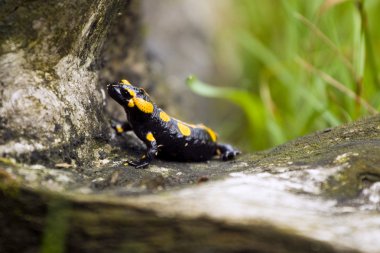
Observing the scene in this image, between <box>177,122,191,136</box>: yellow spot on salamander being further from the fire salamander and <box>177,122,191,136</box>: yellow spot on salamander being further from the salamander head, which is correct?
the salamander head

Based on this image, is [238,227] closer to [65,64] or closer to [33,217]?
[33,217]

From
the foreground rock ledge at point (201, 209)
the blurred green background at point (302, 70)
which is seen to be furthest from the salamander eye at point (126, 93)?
the foreground rock ledge at point (201, 209)

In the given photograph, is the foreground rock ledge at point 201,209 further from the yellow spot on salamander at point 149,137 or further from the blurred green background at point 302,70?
the blurred green background at point 302,70

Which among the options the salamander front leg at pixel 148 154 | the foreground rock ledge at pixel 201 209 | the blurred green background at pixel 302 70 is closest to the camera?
the foreground rock ledge at pixel 201 209

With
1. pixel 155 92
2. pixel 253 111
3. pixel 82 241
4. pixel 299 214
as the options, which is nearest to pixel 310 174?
pixel 299 214

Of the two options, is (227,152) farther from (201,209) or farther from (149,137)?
(201,209)

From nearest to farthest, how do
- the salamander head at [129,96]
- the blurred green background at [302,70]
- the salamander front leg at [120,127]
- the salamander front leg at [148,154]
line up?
the salamander front leg at [148,154] → the salamander head at [129,96] → the salamander front leg at [120,127] → the blurred green background at [302,70]
